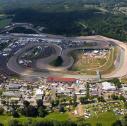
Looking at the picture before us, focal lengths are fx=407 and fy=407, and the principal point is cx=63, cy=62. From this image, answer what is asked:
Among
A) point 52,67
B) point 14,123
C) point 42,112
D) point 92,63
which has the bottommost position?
point 92,63

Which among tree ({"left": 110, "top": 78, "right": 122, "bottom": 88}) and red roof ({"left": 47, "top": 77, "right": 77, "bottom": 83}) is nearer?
tree ({"left": 110, "top": 78, "right": 122, "bottom": 88})

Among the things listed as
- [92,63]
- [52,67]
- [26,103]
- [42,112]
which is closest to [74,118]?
[42,112]

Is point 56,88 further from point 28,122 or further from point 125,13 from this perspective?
point 125,13

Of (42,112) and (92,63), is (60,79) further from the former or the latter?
(42,112)

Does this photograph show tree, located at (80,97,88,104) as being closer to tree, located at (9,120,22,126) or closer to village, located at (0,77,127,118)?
village, located at (0,77,127,118)

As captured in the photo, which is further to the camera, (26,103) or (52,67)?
(52,67)

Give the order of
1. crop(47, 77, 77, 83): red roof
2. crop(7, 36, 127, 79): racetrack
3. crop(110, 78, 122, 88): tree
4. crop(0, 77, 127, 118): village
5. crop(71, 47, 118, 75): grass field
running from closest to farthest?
crop(0, 77, 127, 118): village
crop(110, 78, 122, 88): tree
crop(47, 77, 77, 83): red roof
crop(7, 36, 127, 79): racetrack
crop(71, 47, 118, 75): grass field

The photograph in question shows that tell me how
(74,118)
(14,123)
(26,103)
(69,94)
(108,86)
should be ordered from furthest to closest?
(108,86), (69,94), (26,103), (74,118), (14,123)

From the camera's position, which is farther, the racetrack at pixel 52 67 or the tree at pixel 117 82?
the racetrack at pixel 52 67

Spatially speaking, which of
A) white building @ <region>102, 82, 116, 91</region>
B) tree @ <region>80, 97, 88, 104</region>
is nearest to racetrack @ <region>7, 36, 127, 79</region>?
white building @ <region>102, 82, 116, 91</region>

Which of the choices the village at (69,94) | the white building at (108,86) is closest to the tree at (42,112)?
the village at (69,94)

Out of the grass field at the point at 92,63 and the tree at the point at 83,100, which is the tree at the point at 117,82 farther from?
the tree at the point at 83,100
